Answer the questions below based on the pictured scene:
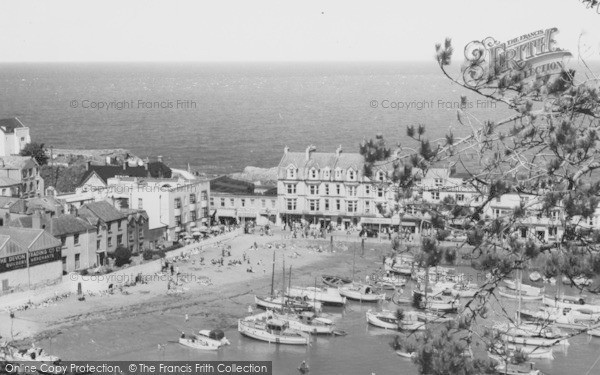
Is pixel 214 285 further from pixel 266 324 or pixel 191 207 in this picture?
pixel 191 207

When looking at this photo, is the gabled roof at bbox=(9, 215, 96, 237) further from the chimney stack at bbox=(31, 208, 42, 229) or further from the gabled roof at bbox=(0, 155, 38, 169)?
the gabled roof at bbox=(0, 155, 38, 169)

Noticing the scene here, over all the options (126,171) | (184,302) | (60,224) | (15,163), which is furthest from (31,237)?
(126,171)

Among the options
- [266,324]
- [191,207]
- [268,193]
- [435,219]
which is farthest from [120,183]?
[435,219]

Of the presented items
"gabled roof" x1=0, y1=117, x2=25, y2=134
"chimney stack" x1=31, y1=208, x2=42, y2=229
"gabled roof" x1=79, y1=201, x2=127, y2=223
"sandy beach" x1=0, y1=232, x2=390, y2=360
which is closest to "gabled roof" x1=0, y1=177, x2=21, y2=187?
"gabled roof" x1=79, y1=201, x2=127, y2=223

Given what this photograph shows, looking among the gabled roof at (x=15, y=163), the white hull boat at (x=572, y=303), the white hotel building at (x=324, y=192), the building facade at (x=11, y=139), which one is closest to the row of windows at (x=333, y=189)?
the white hotel building at (x=324, y=192)

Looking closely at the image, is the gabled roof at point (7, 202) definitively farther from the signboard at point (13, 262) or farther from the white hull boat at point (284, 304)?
the white hull boat at point (284, 304)

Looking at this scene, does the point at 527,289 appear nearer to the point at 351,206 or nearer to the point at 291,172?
the point at 351,206
